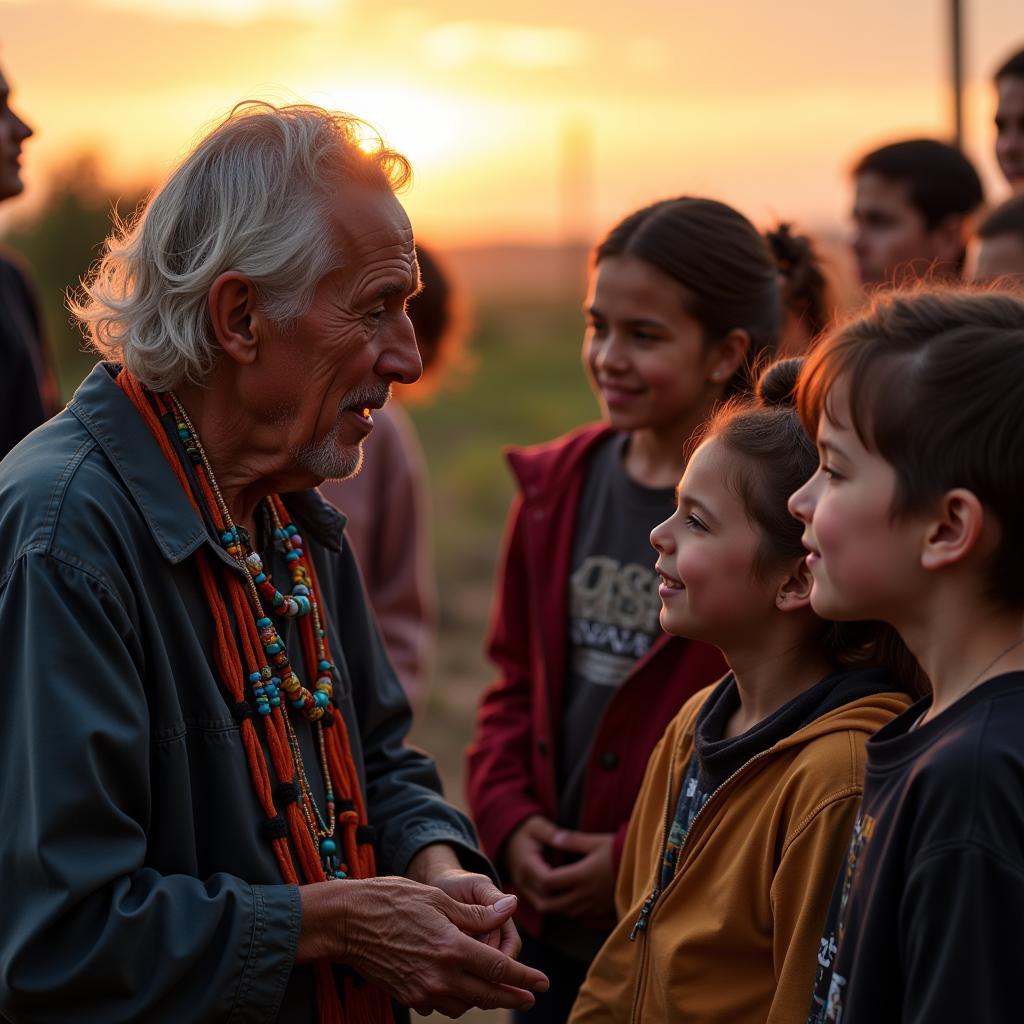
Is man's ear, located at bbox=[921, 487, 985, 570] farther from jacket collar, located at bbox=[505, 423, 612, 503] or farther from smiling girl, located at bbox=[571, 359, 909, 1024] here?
jacket collar, located at bbox=[505, 423, 612, 503]

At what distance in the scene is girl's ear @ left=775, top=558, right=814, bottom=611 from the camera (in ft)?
7.65

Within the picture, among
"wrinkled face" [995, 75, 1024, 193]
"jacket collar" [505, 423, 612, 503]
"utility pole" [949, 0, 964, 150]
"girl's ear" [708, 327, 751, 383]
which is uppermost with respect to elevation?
"utility pole" [949, 0, 964, 150]

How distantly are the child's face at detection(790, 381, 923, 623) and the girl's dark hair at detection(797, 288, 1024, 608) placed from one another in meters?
0.02

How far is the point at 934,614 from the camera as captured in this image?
180 centimetres

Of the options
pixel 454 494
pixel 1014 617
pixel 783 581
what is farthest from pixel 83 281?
pixel 454 494

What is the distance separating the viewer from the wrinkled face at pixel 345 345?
7.73ft

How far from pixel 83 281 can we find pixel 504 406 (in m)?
23.7

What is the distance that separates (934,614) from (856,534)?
0.15 metres

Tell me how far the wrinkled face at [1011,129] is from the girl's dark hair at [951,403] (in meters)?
2.96

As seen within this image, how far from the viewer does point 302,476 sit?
2.44 metres

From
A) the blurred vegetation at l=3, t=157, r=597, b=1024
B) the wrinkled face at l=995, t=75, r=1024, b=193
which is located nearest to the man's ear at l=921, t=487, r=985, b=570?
the blurred vegetation at l=3, t=157, r=597, b=1024

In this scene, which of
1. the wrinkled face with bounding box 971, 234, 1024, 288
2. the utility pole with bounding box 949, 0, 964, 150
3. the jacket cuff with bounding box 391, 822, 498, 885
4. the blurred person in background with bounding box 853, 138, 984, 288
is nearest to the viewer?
the jacket cuff with bounding box 391, 822, 498, 885

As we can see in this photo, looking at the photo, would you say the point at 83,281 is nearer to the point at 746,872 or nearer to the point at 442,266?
the point at 746,872

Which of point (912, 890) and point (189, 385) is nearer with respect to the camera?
point (912, 890)
